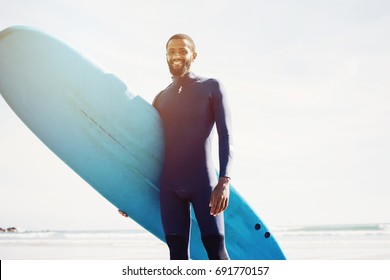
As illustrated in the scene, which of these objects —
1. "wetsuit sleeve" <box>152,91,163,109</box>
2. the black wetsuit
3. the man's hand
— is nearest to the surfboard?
"wetsuit sleeve" <box>152,91,163,109</box>

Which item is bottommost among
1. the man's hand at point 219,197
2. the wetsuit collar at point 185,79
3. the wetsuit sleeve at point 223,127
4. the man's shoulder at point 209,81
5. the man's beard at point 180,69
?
the man's hand at point 219,197

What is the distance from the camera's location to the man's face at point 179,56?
6.42 ft

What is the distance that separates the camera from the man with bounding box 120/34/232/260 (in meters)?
1.81

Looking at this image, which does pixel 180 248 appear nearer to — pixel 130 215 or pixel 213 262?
pixel 213 262

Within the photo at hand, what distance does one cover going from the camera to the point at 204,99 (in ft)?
6.26

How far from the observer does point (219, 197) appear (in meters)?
1.73

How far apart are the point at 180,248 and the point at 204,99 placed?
0.66m

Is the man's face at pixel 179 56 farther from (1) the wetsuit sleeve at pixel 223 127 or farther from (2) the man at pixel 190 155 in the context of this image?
(1) the wetsuit sleeve at pixel 223 127

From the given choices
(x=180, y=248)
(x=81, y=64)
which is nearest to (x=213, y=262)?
(x=180, y=248)

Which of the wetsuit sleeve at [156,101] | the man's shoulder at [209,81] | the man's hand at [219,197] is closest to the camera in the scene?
the man's hand at [219,197]

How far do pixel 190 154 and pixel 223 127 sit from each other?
7.9 inches

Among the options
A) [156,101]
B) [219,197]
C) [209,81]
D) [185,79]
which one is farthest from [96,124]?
[219,197]

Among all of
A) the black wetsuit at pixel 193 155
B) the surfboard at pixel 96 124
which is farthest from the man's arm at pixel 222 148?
the surfboard at pixel 96 124

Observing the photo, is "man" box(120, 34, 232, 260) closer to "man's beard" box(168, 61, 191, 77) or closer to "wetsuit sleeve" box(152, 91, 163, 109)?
"man's beard" box(168, 61, 191, 77)
